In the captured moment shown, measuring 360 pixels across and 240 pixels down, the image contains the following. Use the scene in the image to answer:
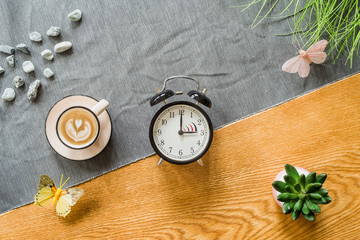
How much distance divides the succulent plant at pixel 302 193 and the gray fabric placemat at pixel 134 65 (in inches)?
11.1

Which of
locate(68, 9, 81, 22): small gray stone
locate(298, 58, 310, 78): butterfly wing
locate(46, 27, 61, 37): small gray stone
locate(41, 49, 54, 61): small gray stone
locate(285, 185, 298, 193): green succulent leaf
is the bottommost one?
locate(285, 185, 298, 193): green succulent leaf

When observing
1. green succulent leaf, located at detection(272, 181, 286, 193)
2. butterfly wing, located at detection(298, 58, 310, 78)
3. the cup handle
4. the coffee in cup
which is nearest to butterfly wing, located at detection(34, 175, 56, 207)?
the coffee in cup

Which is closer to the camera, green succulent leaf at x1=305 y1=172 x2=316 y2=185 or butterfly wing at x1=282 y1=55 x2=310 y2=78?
green succulent leaf at x1=305 y1=172 x2=316 y2=185

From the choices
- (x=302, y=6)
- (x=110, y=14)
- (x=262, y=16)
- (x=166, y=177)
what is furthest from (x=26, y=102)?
(x=302, y=6)

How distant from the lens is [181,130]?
997mm

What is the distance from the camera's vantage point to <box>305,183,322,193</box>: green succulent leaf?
91cm

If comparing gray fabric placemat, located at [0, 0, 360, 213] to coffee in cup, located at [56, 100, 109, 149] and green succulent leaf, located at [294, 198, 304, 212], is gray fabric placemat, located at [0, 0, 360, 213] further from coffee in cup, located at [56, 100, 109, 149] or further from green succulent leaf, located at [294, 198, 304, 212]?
green succulent leaf, located at [294, 198, 304, 212]

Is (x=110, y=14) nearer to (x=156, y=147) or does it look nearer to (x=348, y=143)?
(x=156, y=147)

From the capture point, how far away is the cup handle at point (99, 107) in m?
1.02

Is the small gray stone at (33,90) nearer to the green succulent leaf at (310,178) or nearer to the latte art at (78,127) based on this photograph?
the latte art at (78,127)

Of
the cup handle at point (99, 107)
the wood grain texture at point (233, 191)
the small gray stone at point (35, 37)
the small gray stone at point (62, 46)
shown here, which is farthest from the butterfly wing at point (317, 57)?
the small gray stone at point (35, 37)

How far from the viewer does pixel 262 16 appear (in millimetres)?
1132

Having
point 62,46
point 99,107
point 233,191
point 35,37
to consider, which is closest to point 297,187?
point 233,191

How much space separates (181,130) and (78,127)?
34 cm
